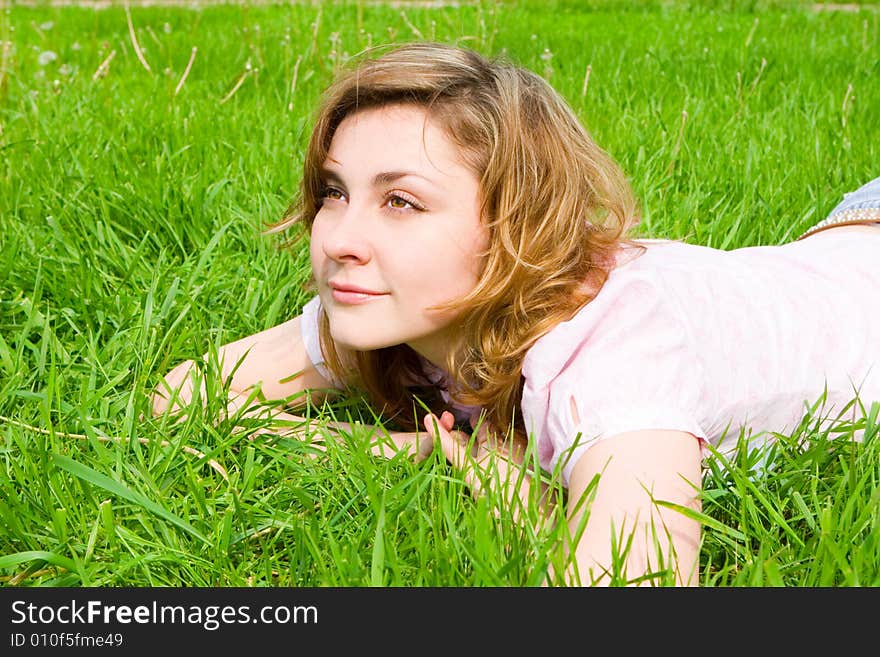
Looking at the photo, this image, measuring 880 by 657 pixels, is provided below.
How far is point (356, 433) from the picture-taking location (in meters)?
1.75

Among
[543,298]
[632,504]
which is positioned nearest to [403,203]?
[543,298]

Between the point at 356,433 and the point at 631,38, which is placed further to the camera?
the point at 631,38

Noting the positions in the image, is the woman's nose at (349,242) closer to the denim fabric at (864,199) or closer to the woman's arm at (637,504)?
the woman's arm at (637,504)

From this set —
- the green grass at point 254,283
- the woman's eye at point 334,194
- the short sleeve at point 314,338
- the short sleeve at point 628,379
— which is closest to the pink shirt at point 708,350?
the short sleeve at point 628,379

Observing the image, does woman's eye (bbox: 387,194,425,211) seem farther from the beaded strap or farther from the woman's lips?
the beaded strap

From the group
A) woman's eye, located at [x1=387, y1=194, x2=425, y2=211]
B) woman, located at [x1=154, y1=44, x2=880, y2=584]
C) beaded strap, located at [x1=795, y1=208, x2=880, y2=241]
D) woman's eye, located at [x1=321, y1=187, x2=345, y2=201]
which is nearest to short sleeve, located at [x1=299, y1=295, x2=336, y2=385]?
woman, located at [x1=154, y1=44, x2=880, y2=584]

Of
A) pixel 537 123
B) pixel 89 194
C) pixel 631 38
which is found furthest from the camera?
pixel 631 38

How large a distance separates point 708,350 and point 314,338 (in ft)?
2.63

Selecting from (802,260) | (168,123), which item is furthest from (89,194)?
(802,260)

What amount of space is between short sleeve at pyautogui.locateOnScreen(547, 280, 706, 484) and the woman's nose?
1.18ft

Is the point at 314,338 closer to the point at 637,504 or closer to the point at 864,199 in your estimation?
the point at 637,504
